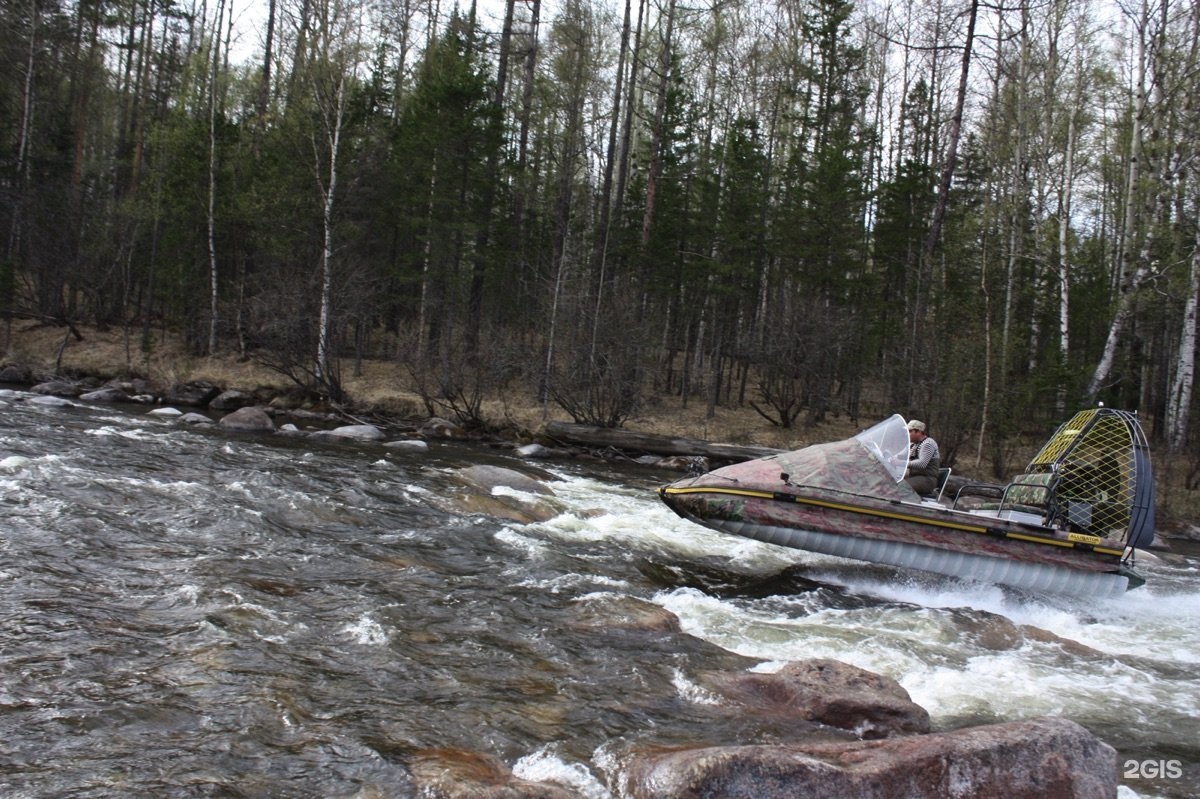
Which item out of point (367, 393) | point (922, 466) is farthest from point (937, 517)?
point (367, 393)

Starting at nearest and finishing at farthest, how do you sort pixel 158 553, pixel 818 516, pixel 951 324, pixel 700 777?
pixel 700 777
pixel 158 553
pixel 818 516
pixel 951 324

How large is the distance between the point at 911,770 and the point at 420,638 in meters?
3.60

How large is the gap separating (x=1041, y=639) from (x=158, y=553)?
819cm

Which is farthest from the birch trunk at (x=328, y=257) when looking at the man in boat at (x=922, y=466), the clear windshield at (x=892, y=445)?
the clear windshield at (x=892, y=445)

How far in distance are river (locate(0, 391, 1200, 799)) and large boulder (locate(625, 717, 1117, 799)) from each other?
21.1 inches

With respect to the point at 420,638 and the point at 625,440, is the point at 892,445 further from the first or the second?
the point at 625,440

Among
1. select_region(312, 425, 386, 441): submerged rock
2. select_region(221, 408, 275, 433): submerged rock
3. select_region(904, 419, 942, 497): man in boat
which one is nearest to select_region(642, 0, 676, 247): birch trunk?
select_region(312, 425, 386, 441): submerged rock

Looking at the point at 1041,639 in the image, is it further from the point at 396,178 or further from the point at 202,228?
the point at 202,228

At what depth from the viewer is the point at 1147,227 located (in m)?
18.0

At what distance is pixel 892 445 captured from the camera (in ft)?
31.2

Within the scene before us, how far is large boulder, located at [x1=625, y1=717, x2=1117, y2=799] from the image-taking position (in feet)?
13.3

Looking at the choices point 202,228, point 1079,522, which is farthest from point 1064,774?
point 202,228

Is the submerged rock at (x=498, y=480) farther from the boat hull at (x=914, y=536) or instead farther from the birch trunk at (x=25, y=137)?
the birch trunk at (x=25, y=137)

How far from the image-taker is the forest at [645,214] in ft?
66.6
